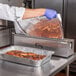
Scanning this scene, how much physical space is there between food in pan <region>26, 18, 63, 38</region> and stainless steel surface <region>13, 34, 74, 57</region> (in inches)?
5.4

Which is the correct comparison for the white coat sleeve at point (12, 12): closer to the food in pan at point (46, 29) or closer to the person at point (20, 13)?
the person at point (20, 13)

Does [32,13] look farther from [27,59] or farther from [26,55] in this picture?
[27,59]

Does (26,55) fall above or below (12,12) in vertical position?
below

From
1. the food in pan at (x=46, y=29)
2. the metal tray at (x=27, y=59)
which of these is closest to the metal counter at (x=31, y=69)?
the metal tray at (x=27, y=59)

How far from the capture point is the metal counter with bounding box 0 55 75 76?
5.15ft

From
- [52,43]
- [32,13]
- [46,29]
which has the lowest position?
[52,43]

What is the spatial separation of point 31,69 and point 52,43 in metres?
0.46

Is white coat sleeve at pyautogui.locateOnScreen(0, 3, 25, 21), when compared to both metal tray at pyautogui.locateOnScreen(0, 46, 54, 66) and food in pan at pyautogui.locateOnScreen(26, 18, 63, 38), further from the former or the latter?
metal tray at pyautogui.locateOnScreen(0, 46, 54, 66)

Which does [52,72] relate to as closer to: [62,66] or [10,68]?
[62,66]

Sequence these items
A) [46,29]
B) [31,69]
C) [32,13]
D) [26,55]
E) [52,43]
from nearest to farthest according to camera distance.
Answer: [31,69] < [26,55] < [52,43] < [32,13] < [46,29]

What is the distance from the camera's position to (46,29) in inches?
89.0

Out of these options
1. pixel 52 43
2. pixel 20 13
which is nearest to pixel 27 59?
pixel 52 43

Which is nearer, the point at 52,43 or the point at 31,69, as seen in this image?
the point at 31,69

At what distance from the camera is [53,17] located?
2.19 m
